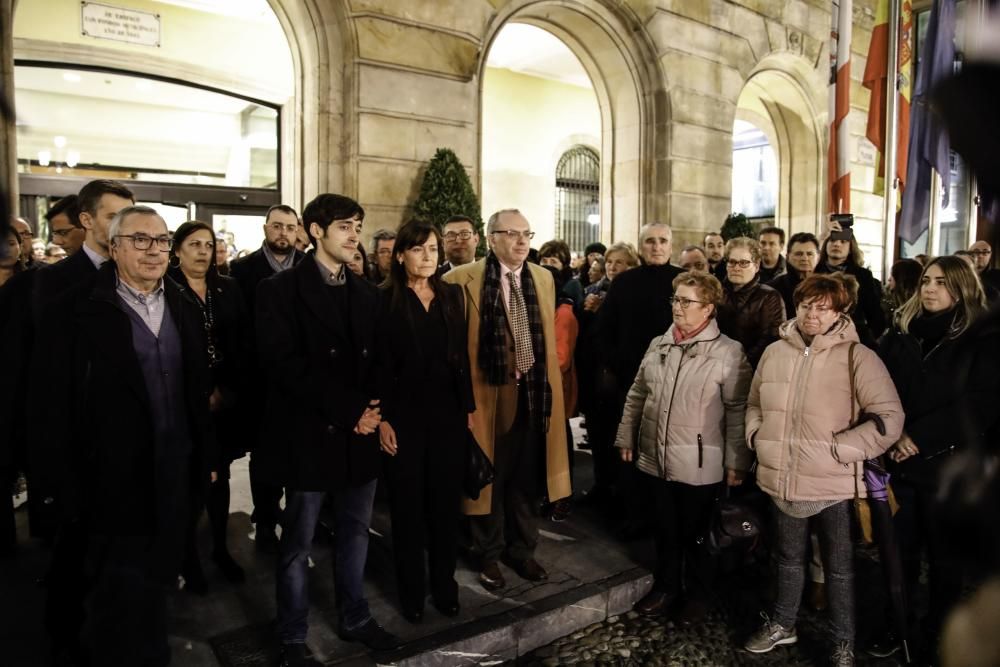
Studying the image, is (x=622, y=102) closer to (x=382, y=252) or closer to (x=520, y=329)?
(x=382, y=252)

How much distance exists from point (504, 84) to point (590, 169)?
3.23 m

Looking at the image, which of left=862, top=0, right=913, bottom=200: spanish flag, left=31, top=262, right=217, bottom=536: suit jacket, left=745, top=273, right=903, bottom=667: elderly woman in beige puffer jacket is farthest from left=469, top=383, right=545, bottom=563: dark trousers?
left=862, top=0, right=913, bottom=200: spanish flag

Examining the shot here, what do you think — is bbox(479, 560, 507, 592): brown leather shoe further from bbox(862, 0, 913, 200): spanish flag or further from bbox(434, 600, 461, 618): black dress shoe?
bbox(862, 0, 913, 200): spanish flag

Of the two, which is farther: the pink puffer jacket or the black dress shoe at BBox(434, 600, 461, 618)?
the black dress shoe at BBox(434, 600, 461, 618)

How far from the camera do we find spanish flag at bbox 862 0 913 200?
31.2 feet

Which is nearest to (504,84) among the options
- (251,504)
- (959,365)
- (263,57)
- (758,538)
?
(263,57)

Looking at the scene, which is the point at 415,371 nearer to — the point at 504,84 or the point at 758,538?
the point at 758,538

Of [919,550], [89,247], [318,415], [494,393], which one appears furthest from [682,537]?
[89,247]

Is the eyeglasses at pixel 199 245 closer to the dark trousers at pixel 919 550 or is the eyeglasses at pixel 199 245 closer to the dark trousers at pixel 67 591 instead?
the dark trousers at pixel 67 591

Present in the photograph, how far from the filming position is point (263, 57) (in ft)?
33.9

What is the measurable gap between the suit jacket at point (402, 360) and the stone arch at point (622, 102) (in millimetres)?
8026

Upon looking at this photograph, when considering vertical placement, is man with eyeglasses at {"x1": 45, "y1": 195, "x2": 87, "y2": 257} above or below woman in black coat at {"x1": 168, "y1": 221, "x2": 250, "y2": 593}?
above

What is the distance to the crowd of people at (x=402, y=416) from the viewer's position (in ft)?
9.25

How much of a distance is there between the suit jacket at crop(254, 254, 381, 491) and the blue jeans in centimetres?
12
